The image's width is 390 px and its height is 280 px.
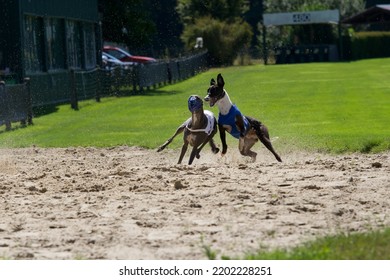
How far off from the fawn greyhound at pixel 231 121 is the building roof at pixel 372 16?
→ 70.1 m

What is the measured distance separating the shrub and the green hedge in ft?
26.2

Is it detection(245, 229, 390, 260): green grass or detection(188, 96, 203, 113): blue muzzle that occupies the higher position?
detection(188, 96, 203, 113): blue muzzle

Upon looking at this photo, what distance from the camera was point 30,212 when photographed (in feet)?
41.2

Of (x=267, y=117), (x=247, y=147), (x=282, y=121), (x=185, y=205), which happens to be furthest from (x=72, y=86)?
(x=185, y=205)

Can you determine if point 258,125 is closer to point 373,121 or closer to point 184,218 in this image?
point 184,218

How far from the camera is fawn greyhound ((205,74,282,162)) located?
52.0ft

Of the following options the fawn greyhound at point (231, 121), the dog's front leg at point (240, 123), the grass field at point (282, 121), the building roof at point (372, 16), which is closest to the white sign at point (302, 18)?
the building roof at point (372, 16)

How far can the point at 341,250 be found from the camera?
9.26 m

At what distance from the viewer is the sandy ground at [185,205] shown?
10.3 metres

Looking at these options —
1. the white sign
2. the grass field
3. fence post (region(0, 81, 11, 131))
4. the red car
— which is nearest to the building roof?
the white sign

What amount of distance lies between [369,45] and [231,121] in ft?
223

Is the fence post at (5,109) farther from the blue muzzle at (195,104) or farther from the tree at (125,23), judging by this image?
the tree at (125,23)

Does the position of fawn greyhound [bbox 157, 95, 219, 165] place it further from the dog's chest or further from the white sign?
the white sign

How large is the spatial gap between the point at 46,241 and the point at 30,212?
6.44ft
